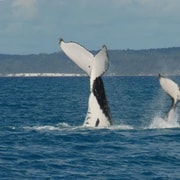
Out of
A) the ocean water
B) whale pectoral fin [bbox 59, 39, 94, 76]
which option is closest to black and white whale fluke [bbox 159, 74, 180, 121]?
the ocean water

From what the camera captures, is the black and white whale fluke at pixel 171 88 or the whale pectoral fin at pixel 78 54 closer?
the whale pectoral fin at pixel 78 54

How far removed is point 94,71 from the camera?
20.8 m

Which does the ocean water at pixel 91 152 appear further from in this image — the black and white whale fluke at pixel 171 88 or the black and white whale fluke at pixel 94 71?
the black and white whale fluke at pixel 171 88

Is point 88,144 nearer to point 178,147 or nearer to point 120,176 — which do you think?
point 178,147

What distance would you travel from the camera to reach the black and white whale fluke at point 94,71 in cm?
2003

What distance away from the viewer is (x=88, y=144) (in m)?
19.8

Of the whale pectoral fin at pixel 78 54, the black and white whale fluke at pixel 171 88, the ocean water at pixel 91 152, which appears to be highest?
the whale pectoral fin at pixel 78 54

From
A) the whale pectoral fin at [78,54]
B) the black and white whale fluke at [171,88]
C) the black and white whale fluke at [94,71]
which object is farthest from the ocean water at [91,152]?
the whale pectoral fin at [78,54]

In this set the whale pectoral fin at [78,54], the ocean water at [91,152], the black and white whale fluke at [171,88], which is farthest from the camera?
the black and white whale fluke at [171,88]

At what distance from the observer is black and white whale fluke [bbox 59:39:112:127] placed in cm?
2003

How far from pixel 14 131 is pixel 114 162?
24.1 ft

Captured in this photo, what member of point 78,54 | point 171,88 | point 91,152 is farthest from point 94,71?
point 91,152

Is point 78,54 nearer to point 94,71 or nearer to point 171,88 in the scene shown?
point 94,71

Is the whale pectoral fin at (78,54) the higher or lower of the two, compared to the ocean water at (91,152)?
higher
